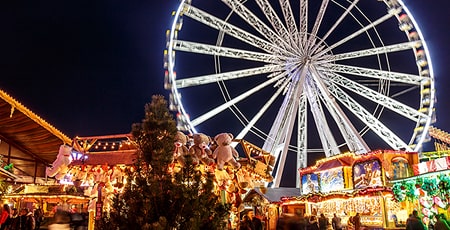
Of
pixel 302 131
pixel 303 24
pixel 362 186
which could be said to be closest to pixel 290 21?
pixel 303 24

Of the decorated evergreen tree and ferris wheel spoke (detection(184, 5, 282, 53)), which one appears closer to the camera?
the decorated evergreen tree

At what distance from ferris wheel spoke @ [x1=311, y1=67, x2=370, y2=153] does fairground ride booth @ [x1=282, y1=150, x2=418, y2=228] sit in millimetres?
1073

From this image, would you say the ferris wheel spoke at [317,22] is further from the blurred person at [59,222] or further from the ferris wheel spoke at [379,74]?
the blurred person at [59,222]

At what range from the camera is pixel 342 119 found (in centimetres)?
1850

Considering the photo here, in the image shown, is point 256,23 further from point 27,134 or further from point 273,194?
point 27,134

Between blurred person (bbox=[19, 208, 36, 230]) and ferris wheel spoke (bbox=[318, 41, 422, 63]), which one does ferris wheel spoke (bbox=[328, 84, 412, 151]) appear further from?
blurred person (bbox=[19, 208, 36, 230])

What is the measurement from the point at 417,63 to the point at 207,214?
17.3 meters

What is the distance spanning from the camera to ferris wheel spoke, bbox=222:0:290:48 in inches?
766

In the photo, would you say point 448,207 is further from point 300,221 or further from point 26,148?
point 26,148

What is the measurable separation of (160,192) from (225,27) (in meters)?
16.0

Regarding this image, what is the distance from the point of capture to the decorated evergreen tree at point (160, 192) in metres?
4.00

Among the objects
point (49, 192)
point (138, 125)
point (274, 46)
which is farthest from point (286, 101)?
point (138, 125)

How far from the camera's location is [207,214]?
14.0ft

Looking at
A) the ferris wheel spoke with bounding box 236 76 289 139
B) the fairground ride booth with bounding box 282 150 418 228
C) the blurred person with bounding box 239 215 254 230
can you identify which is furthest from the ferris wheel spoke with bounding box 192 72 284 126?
the blurred person with bounding box 239 215 254 230
